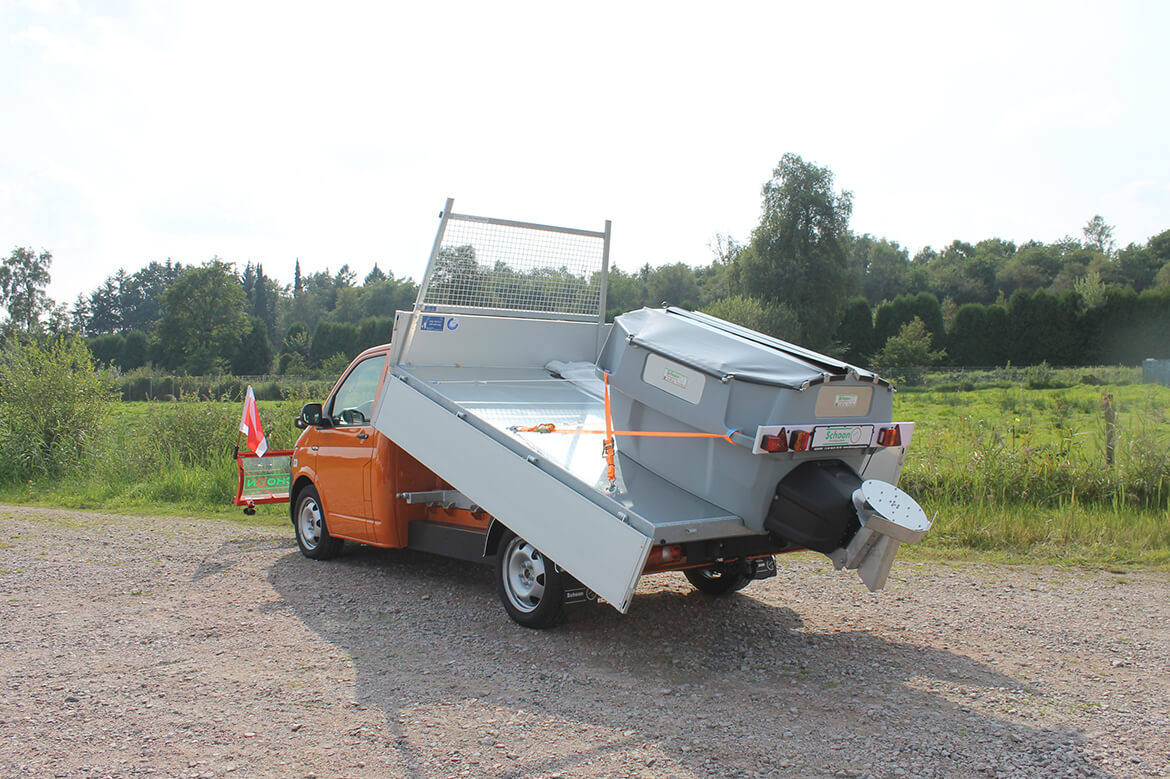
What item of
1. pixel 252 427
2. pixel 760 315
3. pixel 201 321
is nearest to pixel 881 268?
pixel 760 315

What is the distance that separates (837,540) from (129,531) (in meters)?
9.31

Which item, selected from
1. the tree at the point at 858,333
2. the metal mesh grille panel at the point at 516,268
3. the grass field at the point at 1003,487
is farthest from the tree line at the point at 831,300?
the metal mesh grille panel at the point at 516,268

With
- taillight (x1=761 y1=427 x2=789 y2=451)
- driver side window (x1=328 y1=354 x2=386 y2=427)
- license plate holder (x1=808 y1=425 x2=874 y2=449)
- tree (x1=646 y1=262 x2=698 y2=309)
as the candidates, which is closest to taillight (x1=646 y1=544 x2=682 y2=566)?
taillight (x1=761 y1=427 x2=789 y2=451)

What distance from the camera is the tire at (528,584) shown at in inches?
230

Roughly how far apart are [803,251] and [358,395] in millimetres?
54525

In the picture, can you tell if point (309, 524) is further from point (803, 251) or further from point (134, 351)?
point (134, 351)

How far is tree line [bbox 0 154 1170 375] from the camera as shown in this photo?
45938 millimetres

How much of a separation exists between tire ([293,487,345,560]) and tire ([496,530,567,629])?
277 centimetres

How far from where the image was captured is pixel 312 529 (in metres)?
8.74

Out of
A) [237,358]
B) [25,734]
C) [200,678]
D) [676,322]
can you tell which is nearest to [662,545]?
[676,322]

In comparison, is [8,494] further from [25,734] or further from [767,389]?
[767,389]

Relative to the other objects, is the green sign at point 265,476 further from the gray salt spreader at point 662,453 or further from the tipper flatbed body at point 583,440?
the gray salt spreader at point 662,453

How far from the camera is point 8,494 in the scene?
15641mm

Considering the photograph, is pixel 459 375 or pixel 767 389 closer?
pixel 767 389
